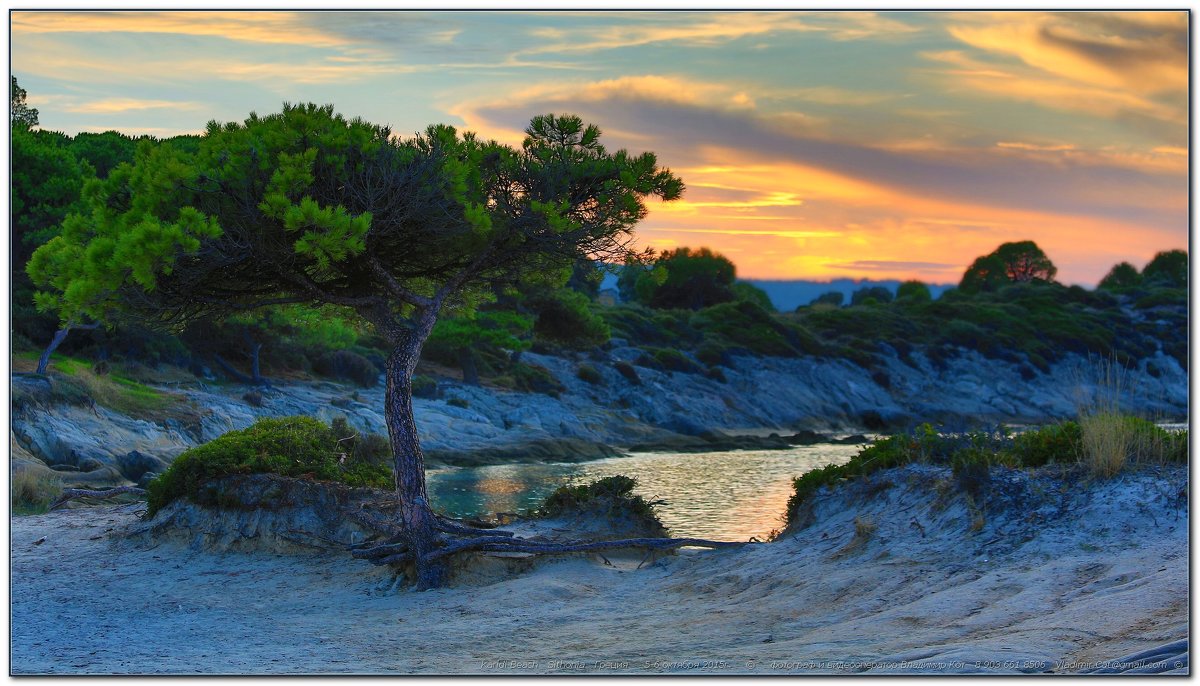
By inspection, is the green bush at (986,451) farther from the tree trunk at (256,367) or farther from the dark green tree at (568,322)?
the dark green tree at (568,322)

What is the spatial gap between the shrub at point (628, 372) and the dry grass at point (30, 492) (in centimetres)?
3541

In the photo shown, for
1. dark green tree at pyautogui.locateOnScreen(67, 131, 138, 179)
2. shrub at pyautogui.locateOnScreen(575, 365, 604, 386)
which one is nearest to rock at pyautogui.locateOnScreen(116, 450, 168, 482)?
dark green tree at pyautogui.locateOnScreen(67, 131, 138, 179)

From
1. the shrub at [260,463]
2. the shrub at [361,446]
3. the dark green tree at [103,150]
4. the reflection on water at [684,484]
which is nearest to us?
the shrub at [260,463]

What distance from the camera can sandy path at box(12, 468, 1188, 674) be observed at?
29.5 feet

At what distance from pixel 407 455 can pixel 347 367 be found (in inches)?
1236

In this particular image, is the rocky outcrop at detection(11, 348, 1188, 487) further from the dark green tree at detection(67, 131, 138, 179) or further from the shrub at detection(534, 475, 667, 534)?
the dark green tree at detection(67, 131, 138, 179)

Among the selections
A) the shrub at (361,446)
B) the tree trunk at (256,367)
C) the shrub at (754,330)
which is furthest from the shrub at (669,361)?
the shrub at (361,446)

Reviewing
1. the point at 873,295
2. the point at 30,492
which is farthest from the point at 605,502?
the point at 873,295

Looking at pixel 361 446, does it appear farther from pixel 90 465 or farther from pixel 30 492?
pixel 90 465

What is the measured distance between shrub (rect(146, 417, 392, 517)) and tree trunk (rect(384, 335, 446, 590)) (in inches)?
103

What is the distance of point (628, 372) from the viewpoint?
55938mm

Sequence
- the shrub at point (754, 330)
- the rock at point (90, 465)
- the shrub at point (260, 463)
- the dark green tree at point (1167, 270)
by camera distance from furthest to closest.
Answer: the dark green tree at point (1167, 270) < the shrub at point (754, 330) < the rock at point (90, 465) < the shrub at point (260, 463)

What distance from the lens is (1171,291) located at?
9638cm

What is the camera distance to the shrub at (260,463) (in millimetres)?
17062
